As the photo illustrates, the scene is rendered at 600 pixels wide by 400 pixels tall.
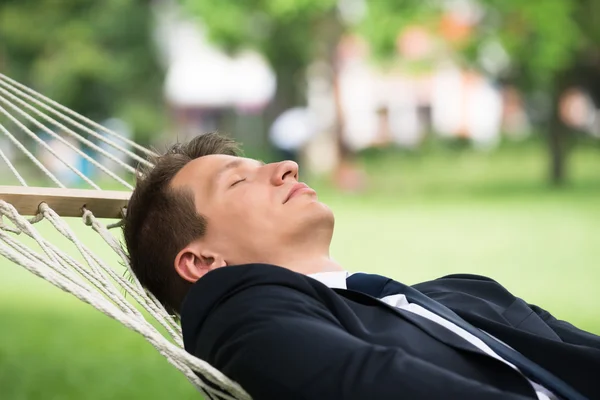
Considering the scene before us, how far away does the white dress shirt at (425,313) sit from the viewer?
6.05 feet

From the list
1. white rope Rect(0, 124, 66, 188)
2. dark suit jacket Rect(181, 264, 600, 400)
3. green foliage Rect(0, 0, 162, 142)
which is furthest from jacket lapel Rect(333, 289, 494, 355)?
green foliage Rect(0, 0, 162, 142)

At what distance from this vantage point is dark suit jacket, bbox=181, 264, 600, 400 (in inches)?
63.9

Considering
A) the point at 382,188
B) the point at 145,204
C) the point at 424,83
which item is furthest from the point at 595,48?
the point at 424,83

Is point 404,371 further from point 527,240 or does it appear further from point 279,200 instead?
point 527,240

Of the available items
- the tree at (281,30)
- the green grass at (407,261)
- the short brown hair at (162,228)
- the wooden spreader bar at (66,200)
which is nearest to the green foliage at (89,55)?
the tree at (281,30)

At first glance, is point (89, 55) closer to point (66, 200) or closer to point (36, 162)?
point (36, 162)

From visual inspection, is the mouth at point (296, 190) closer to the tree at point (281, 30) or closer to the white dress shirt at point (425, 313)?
the white dress shirt at point (425, 313)

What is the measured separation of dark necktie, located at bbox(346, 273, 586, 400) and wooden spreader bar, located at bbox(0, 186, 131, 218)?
788 mm

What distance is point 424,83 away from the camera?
40.9 meters

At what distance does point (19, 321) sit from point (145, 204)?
13.2 feet

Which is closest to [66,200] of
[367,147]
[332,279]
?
[332,279]

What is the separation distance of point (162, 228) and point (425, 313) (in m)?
0.56

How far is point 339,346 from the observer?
165 cm

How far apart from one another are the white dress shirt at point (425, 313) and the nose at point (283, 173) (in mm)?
197
